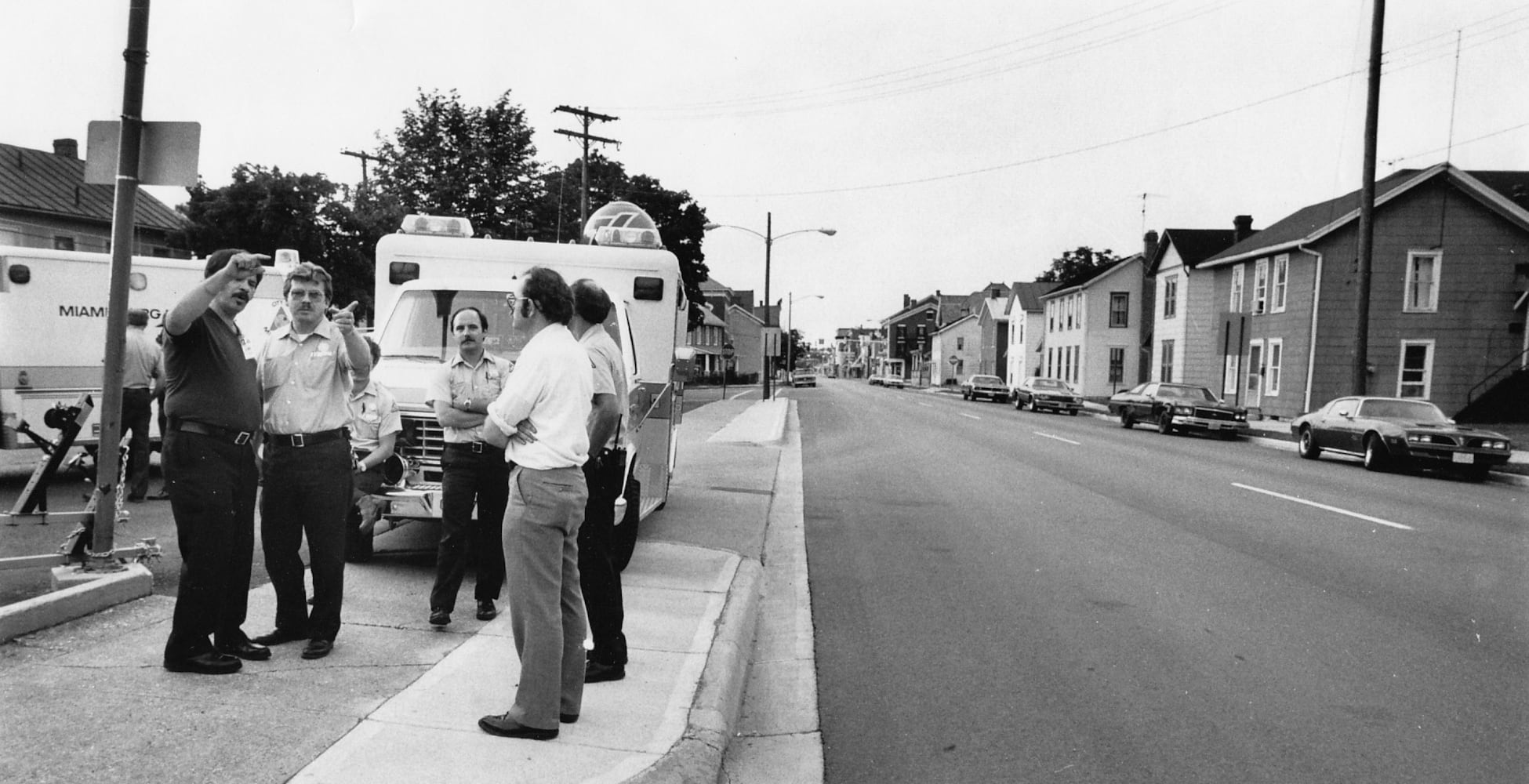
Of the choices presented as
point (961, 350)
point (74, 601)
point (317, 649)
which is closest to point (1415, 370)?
point (317, 649)

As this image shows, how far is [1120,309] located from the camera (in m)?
55.8

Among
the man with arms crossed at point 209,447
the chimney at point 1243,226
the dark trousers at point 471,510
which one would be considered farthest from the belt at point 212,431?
the chimney at point 1243,226

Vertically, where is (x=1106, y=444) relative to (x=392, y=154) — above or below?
below

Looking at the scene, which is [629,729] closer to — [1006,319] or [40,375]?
[40,375]

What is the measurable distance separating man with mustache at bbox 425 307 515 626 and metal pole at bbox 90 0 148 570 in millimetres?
1755

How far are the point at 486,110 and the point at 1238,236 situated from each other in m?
31.1

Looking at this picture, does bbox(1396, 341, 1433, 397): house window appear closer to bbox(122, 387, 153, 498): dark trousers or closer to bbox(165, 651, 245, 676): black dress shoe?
bbox(122, 387, 153, 498): dark trousers

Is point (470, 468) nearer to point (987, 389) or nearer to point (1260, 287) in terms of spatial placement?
point (1260, 287)

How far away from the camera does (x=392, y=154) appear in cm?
3466

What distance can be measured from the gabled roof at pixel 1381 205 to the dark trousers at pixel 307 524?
30100mm

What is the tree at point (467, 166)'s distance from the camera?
3338cm

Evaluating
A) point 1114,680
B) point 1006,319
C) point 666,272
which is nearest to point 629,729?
point 1114,680

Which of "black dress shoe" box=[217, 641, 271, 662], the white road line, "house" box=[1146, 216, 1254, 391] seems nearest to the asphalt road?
the white road line

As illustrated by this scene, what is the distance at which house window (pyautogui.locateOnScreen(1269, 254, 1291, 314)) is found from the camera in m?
35.0
